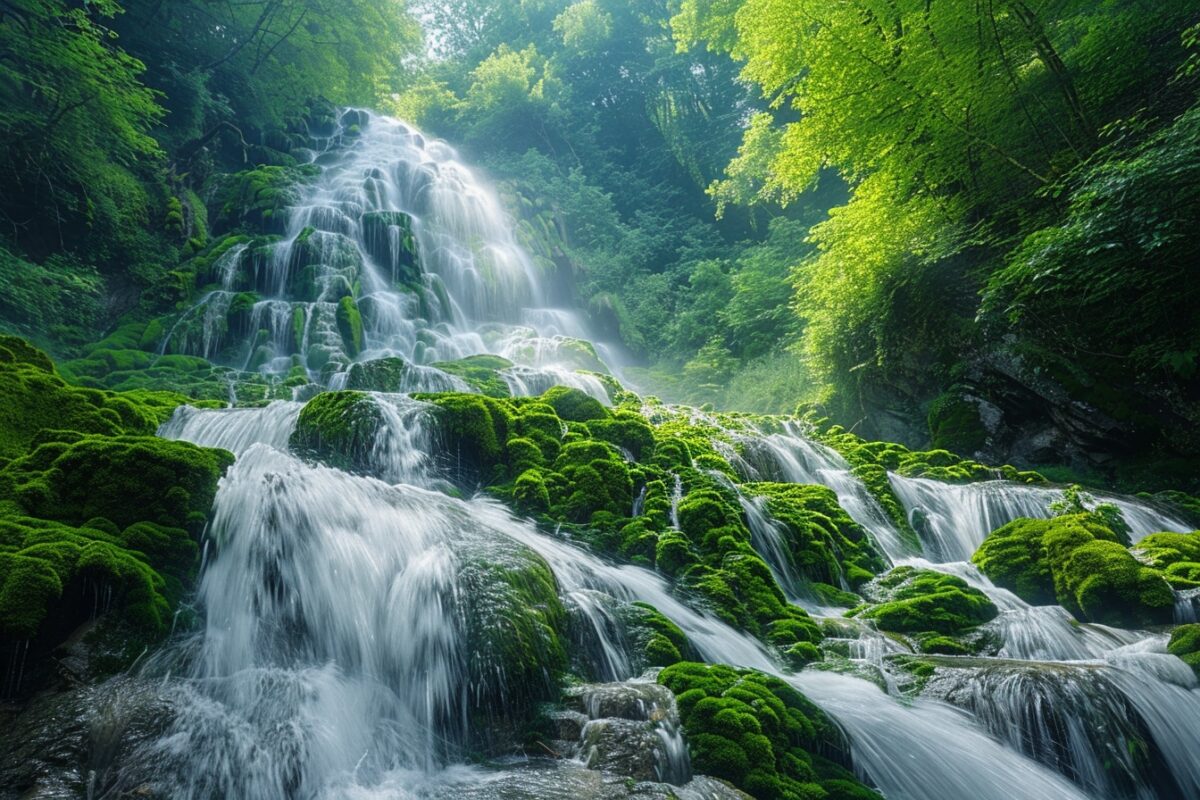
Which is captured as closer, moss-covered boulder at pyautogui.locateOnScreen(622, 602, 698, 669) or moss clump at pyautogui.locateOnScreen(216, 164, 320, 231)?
moss-covered boulder at pyautogui.locateOnScreen(622, 602, 698, 669)

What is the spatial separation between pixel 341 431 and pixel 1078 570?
7720 mm

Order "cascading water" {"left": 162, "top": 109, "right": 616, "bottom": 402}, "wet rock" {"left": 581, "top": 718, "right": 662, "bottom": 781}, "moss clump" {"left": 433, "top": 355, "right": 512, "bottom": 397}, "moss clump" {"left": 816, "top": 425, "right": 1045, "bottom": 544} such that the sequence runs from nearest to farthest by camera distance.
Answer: "wet rock" {"left": 581, "top": 718, "right": 662, "bottom": 781}
"moss clump" {"left": 816, "top": 425, "right": 1045, "bottom": 544}
"moss clump" {"left": 433, "top": 355, "right": 512, "bottom": 397}
"cascading water" {"left": 162, "top": 109, "right": 616, "bottom": 402}

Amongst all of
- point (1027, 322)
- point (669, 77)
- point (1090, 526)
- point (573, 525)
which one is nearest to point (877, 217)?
point (1027, 322)

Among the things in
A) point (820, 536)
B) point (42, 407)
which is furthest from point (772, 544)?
point (42, 407)

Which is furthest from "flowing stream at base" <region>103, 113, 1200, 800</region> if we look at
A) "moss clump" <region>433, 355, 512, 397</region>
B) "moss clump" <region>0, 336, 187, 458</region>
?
"moss clump" <region>433, 355, 512, 397</region>

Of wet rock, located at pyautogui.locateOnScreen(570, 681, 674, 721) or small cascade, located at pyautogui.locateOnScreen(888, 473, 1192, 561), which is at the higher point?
small cascade, located at pyautogui.locateOnScreen(888, 473, 1192, 561)

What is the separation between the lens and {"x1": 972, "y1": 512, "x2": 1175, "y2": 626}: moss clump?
19.4 ft

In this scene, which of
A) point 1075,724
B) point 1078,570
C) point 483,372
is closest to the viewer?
point 1075,724

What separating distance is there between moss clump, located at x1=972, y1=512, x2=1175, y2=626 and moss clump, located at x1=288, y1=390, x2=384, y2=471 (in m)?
6.98

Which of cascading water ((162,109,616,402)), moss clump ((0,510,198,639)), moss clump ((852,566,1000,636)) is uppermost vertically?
cascading water ((162,109,616,402))

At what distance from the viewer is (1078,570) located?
6.46m

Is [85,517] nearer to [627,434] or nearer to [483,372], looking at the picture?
[627,434]

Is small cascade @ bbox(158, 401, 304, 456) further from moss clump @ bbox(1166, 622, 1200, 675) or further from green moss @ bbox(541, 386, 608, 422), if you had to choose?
moss clump @ bbox(1166, 622, 1200, 675)

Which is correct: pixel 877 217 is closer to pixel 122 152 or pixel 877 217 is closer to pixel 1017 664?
pixel 1017 664
